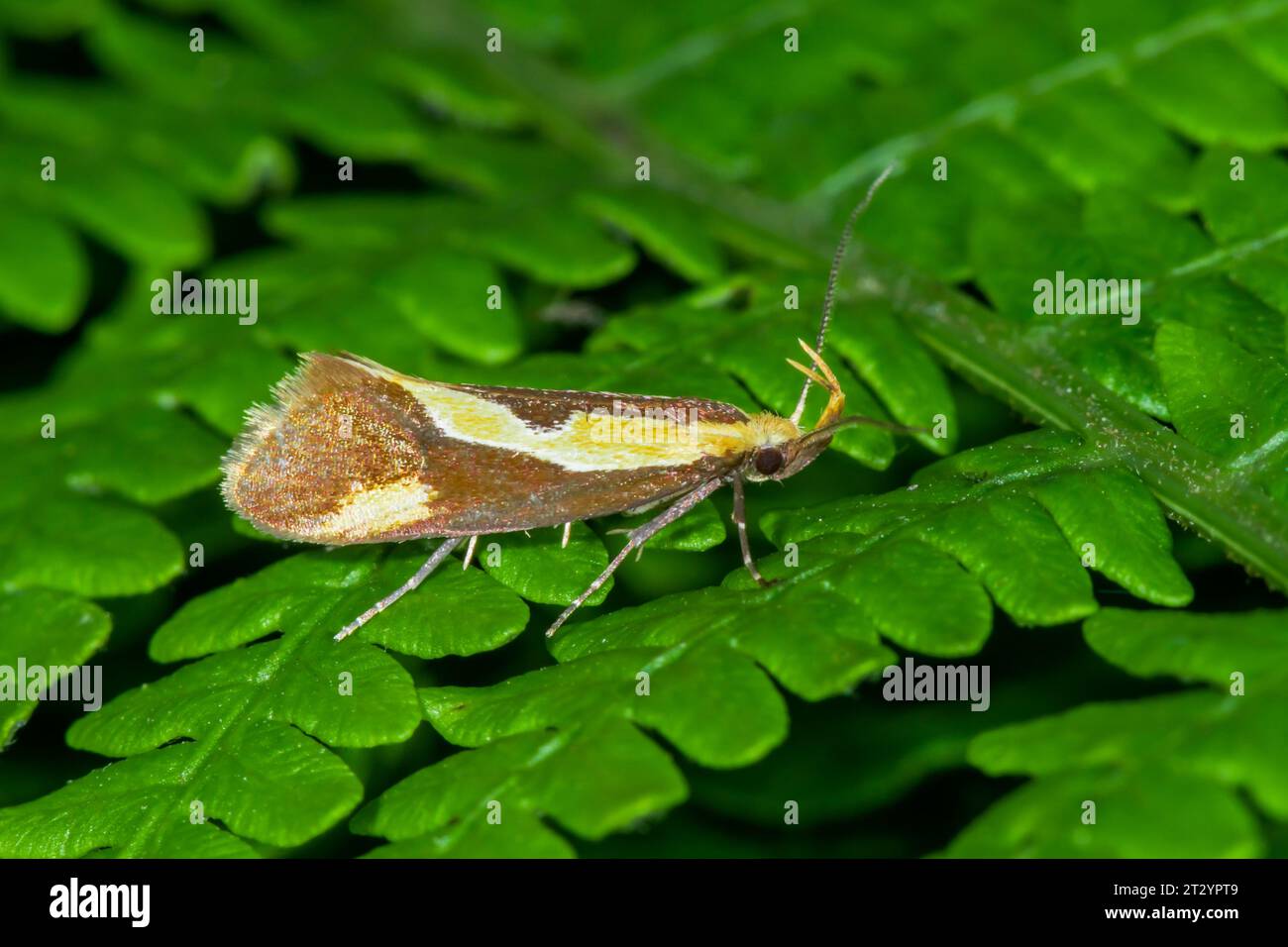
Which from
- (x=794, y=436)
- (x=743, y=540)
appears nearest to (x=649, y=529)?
(x=743, y=540)

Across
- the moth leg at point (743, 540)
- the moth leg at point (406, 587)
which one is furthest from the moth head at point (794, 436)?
the moth leg at point (406, 587)

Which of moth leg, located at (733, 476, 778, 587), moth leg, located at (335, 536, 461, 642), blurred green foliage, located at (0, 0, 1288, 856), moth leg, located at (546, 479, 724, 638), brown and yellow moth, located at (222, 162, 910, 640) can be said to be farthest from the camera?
brown and yellow moth, located at (222, 162, 910, 640)

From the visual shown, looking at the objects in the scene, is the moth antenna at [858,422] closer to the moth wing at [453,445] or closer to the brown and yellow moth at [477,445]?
the brown and yellow moth at [477,445]

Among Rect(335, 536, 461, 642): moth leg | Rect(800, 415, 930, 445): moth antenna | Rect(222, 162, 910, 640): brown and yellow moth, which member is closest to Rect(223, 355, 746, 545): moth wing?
Rect(222, 162, 910, 640): brown and yellow moth

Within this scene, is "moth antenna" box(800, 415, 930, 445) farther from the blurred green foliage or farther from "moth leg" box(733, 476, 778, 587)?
Result: "moth leg" box(733, 476, 778, 587)

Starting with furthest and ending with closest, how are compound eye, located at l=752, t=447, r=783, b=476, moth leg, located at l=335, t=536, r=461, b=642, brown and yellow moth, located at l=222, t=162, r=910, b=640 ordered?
compound eye, located at l=752, t=447, r=783, b=476 → brown and yellow moth, located at l=222, t=162, r=910, b=640 → moth leg, located at l=335, t=536, r=461, b=642

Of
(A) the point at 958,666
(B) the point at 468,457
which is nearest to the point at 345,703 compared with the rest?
(B) the point at 468,457
